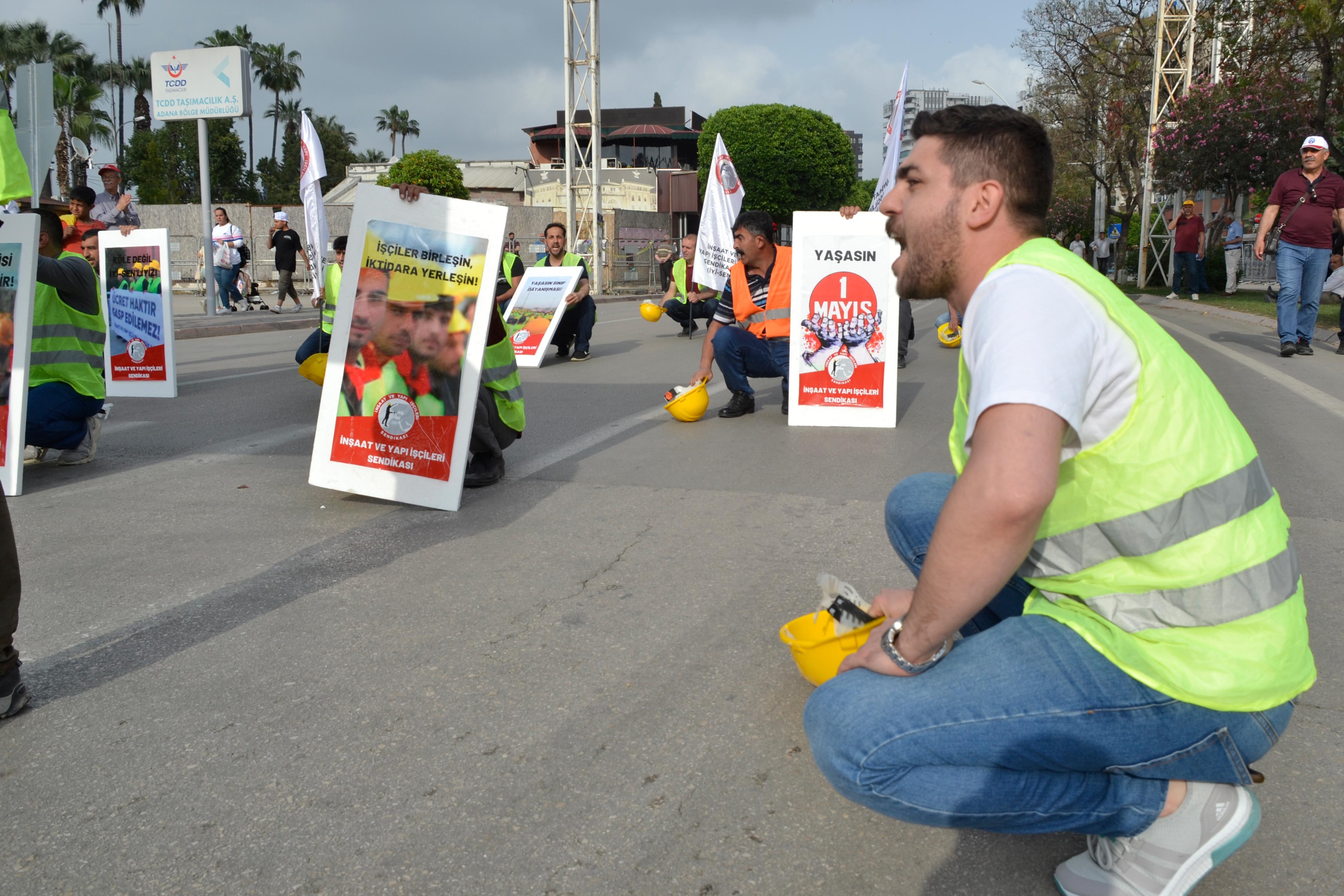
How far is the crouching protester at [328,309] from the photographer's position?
682 centimetres

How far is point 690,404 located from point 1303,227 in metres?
7.45

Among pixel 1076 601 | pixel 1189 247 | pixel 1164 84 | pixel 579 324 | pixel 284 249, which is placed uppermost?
pixel 1164 84

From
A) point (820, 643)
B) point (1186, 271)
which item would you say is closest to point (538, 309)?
point (820, 643)

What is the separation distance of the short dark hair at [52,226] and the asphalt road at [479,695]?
1.28 metres

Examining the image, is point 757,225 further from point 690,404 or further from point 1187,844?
point 1187,844

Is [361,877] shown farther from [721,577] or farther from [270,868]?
[721,577]

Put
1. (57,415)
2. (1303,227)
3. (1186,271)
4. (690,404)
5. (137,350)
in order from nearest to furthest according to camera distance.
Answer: (57,415), (690,404), (137,350), (1303,227), (1186,271)

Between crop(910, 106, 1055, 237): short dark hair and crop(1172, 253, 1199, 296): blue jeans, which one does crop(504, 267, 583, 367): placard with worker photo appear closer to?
crop(910, 106, 1055, 237): short dark hair

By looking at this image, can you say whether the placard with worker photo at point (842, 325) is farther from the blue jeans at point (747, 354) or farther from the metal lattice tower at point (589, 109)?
the metal lattice tower at point (589, 109)

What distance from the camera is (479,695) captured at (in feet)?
9.63

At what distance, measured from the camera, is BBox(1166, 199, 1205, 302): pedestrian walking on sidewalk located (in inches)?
874

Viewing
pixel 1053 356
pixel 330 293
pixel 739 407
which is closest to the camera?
pixel 1053 356

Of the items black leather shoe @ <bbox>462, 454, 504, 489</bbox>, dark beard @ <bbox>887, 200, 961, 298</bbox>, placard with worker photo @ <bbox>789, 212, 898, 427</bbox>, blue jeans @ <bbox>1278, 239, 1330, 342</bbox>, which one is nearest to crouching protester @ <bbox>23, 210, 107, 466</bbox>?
black leather shoe @ <bbox>462, 454, 504, 489</bbox>

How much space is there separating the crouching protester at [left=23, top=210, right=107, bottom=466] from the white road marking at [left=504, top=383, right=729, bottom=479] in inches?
95.8
